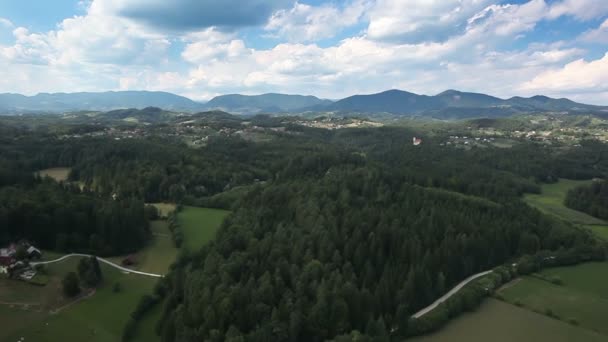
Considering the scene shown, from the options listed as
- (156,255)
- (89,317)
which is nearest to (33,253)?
(156,255)

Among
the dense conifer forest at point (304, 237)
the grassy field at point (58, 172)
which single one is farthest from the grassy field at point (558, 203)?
the grassy field at point (58, 172)

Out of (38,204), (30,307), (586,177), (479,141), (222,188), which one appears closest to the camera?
(30,307)

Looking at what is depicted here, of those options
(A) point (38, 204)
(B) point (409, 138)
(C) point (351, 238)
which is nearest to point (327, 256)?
(C) point (351, 238)

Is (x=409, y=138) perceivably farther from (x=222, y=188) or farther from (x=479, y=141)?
(x=222, y=188)

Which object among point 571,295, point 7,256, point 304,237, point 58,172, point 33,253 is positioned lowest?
point 571,295

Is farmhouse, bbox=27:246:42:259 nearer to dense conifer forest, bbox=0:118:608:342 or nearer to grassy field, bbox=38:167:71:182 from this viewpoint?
dense conifer forest, bbox=0:118:608:342

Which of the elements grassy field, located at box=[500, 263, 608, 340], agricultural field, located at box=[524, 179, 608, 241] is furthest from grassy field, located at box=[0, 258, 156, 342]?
agricultural field, located at box=[524, 179, 608, 241]

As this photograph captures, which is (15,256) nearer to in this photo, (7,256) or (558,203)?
(7,256)
